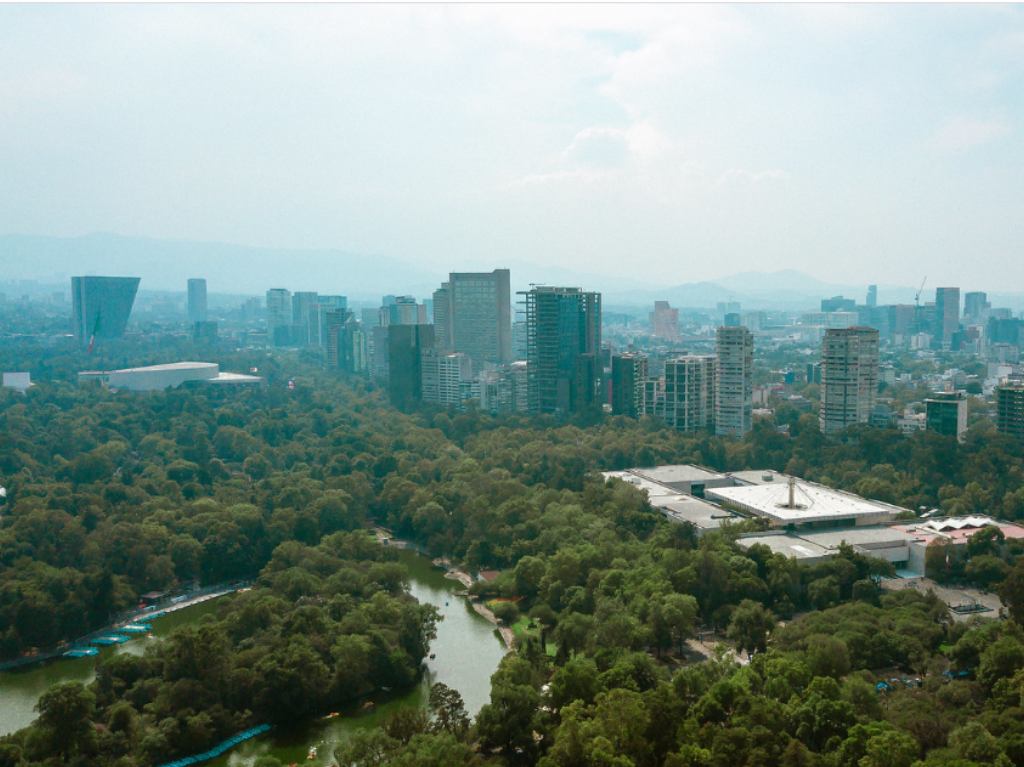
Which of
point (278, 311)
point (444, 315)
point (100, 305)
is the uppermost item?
point (100, 305)

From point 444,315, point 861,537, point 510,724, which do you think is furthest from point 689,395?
point 510,724

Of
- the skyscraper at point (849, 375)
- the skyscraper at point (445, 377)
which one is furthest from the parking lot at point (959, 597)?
the skyscraper at point (445, 377)

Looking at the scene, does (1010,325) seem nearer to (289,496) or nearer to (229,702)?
(289,496)

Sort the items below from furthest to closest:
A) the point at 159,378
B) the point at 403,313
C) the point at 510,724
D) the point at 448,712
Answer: the point at 403,313 < the point at 159,378 < the point at 448,712 < the point at 510,724

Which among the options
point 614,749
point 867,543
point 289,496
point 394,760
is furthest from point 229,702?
point 867,543

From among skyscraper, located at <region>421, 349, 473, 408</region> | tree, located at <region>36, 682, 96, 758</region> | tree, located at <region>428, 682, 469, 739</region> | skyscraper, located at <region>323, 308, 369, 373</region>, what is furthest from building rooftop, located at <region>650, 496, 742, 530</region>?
skyscraper, located at <region>323, 308, 369, 373</region>

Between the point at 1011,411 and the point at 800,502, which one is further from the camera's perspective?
the point at 1011,411

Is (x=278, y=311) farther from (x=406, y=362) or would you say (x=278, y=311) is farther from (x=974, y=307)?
(x=974, y=307)
